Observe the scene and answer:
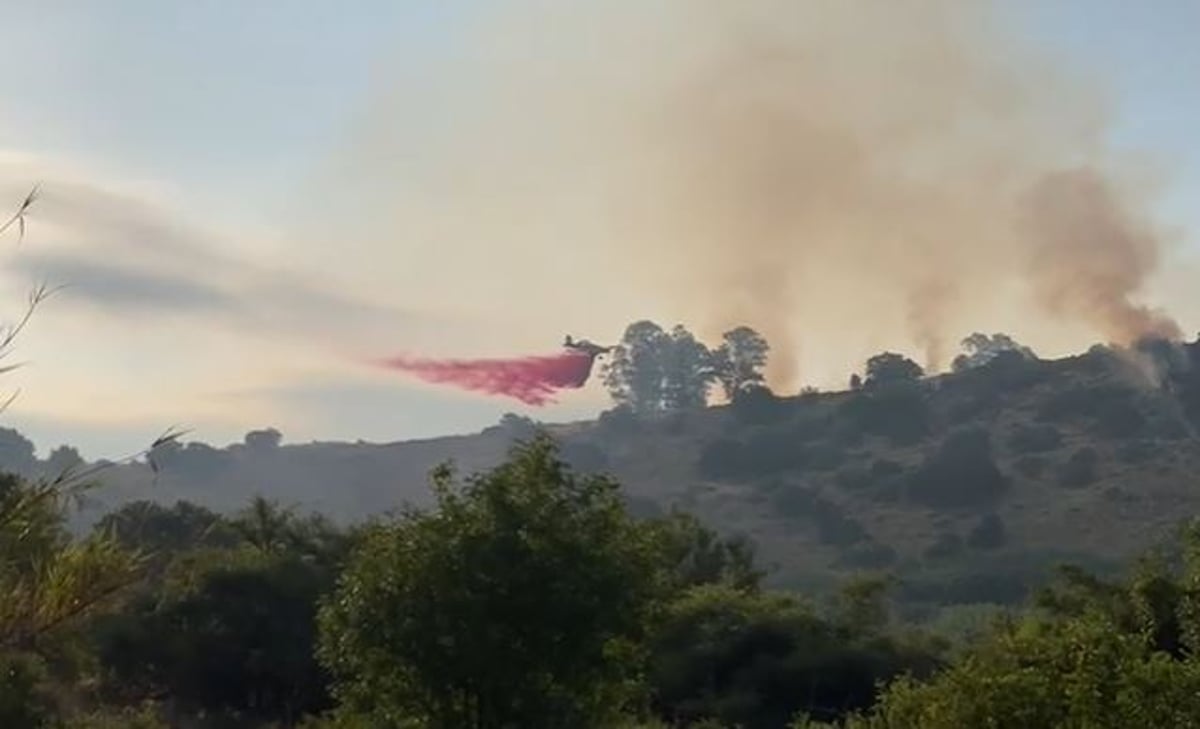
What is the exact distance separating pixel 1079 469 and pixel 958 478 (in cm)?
1405

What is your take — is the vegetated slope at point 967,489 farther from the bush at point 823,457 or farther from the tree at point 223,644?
the tree at point 223,644

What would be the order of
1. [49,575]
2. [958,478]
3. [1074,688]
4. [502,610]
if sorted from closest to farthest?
[49,575], [1074,688], [502,610], [958,478]

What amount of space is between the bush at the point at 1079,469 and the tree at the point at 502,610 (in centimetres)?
14285

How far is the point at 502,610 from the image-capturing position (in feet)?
87.0

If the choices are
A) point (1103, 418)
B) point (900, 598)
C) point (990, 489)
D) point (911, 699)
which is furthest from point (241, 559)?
point (1103, 418)

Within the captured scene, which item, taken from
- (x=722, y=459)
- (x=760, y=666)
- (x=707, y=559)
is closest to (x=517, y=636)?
(x=760, y=666)

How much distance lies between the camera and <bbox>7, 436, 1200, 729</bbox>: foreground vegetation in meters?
15.1

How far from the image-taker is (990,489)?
162m

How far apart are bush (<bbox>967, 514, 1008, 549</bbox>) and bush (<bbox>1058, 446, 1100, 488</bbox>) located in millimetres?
15567

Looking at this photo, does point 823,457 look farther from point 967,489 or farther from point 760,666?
point 760,666

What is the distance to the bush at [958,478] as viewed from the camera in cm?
16125

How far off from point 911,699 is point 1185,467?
152m

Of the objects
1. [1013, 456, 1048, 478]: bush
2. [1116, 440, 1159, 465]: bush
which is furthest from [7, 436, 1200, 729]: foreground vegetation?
[1116, 440, 1159, 465]: bush

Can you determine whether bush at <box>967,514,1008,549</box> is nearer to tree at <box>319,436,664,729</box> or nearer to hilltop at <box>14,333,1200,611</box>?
hilltop at <box>14,333,1200,611</box>
